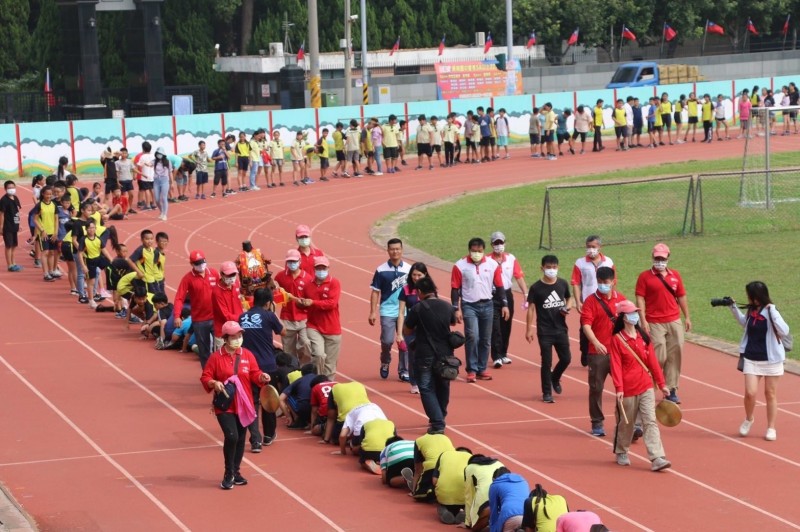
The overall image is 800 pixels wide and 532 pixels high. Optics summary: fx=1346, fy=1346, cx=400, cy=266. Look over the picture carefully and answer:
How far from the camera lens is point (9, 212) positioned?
25047 mm

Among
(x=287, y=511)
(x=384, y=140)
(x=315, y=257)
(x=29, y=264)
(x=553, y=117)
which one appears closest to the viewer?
(x=287, y=511)

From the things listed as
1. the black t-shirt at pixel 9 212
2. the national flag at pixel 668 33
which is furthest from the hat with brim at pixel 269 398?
the national flag at pixel 668 33

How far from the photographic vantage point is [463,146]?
149 feet

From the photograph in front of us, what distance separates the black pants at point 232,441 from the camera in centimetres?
1234

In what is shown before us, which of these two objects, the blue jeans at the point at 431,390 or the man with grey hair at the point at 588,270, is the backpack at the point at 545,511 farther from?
the man with grey hair at the point at 588,270

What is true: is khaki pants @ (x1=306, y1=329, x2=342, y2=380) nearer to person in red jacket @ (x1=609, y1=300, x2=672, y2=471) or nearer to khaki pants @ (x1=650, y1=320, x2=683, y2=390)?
khaki pants @ (x1=650, y1=320, x2=683, y2=390)

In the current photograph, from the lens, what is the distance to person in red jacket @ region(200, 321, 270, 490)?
40.6 feet

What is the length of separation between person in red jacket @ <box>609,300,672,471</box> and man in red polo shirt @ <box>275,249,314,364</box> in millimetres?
4298

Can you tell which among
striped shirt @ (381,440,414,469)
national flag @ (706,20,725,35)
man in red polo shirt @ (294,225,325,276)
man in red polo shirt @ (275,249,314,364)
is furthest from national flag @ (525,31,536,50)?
striped shirt @ (381,440,414,469)

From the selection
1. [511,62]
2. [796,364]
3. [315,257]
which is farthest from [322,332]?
[511,62]

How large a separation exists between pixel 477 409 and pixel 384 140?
25461mm

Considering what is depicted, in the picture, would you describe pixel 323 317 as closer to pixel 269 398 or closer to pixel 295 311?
pixel 295 311

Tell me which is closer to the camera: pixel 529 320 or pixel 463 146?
pixel 529 320

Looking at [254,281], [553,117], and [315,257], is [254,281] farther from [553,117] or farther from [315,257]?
[553,117]
